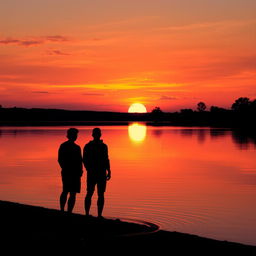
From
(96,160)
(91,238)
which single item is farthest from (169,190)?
(91,238)

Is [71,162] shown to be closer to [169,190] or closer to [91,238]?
[91,238]

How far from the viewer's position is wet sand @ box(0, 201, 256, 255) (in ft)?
31.1

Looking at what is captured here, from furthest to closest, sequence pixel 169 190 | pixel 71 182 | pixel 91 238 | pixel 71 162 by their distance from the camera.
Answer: pixel 169 190
pixel 71 182
pixel 71 162
pixel 91 238

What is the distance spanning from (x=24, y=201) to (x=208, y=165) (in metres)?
19.7

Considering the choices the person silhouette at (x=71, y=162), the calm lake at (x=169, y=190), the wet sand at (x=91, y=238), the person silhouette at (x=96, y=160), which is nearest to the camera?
the wet sand at (x=91, y=238)

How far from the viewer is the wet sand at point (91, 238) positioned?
31.1ft

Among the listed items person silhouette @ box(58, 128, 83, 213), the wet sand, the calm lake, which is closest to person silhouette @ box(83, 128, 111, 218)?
person silhouette @ box(58, 128, 83, 213)

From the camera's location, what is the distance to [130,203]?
20.5 m

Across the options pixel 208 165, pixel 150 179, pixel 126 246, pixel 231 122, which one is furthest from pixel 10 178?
pixel 231 122

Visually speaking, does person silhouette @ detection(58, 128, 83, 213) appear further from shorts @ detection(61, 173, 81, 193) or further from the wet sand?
the wet sand

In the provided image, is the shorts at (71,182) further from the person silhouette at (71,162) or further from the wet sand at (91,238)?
the wet sand at (91,238)

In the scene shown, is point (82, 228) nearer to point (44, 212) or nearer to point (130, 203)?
point (44, 212)

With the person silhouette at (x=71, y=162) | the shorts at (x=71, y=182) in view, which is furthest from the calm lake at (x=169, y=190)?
the person silhouette at (x=71, y=162)

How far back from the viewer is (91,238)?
1027 cm
